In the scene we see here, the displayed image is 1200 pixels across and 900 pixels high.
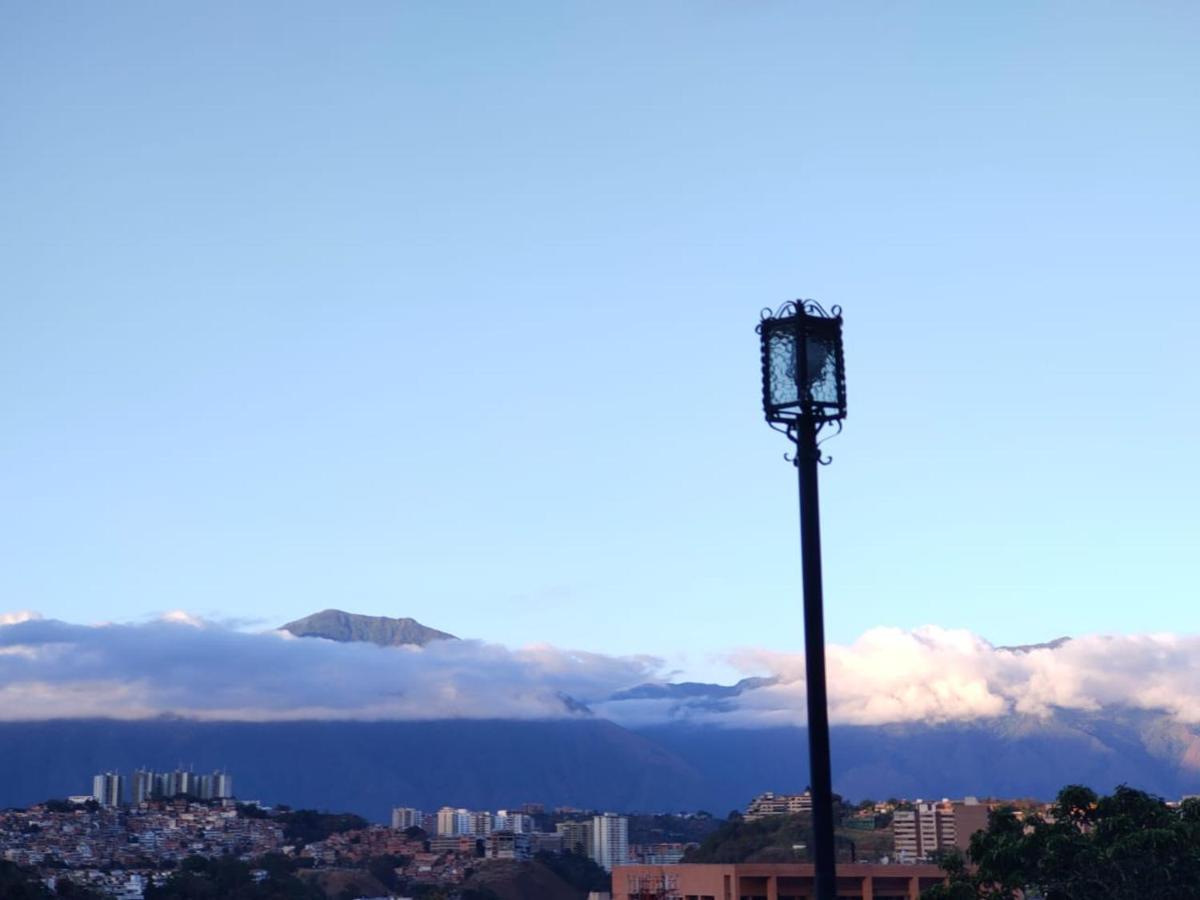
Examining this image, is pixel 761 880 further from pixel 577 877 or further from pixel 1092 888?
pixel 577 877

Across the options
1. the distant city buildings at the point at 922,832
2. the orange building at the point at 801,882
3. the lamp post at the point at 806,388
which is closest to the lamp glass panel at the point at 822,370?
the lamp post at the point at 806,388

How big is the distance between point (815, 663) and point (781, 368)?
6.46 feet

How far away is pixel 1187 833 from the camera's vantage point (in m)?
47.4

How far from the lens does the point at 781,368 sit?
36.0ft

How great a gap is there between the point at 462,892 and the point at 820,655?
162539 millimetres

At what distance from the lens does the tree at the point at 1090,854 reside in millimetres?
47000

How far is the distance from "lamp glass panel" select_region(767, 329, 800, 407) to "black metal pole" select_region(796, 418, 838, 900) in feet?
0.64

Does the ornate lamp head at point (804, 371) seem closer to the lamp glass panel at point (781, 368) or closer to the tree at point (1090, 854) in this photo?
the lamp glass panel at point (781, 368)

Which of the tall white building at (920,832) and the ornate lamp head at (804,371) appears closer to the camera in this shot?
the ornate lamp head at (804,371)

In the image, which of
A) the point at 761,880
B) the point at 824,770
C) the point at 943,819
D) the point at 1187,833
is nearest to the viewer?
the point at 824,770

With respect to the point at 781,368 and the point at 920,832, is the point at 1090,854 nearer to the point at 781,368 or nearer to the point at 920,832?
the point at 781,368

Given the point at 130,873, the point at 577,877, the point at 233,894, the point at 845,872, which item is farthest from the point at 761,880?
the point at 130,873

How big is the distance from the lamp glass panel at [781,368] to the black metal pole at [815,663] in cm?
20

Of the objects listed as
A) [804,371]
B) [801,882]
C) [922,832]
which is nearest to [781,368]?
[804,371]
